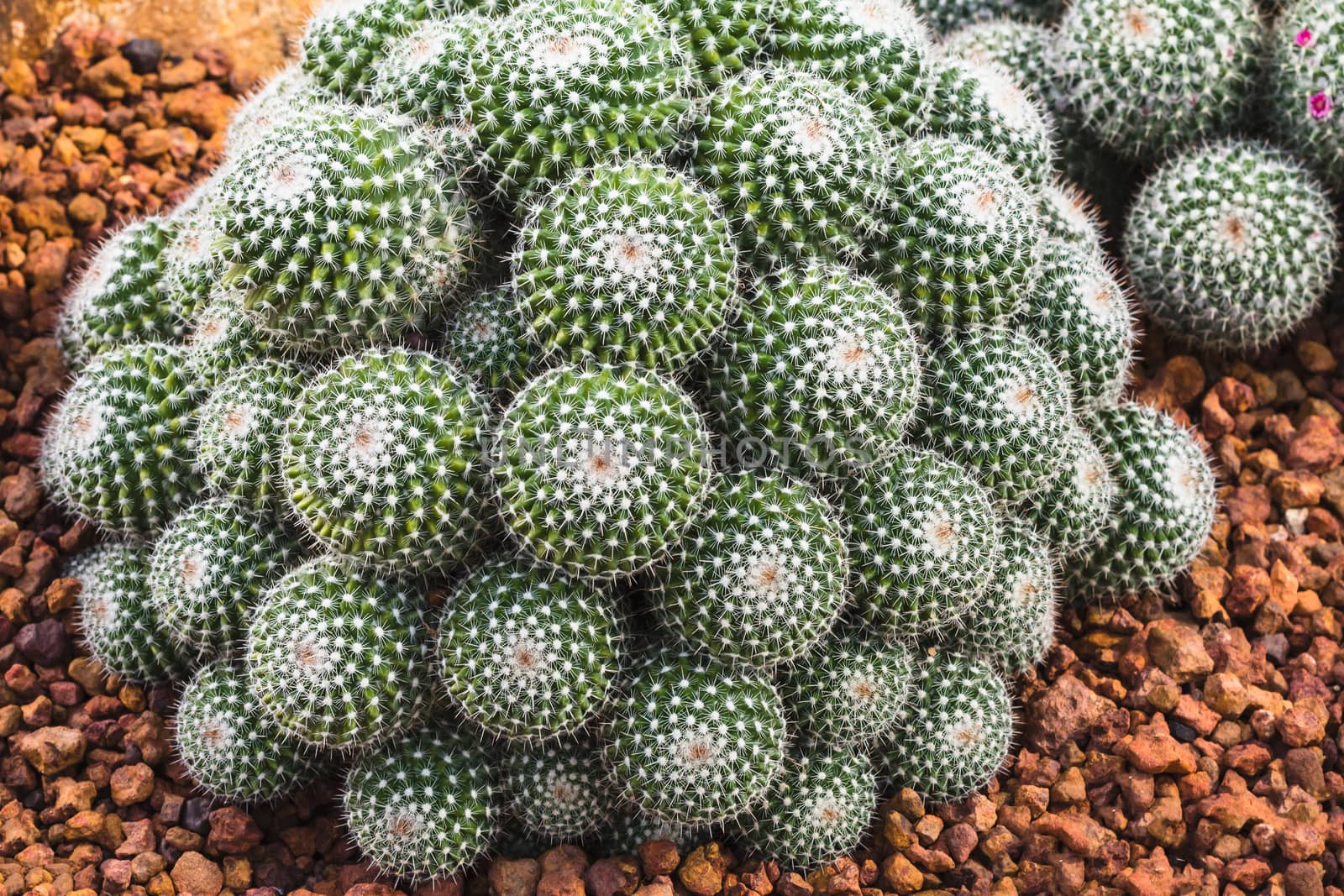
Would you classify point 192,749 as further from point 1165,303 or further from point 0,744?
point 1165,303

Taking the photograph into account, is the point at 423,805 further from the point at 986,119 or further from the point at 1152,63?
the point at 1152,63

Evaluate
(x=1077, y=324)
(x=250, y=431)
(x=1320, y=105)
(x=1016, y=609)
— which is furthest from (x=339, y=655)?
(x=1320, y=105)

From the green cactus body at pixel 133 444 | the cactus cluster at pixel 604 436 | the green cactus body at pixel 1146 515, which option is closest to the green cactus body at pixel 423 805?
the cactus cluster at pixel 604 436

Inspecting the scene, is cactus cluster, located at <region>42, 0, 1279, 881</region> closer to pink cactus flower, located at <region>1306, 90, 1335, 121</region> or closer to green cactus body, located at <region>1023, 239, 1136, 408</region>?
green cactus body, located at <region>1023, 239, 1136, 408</region>

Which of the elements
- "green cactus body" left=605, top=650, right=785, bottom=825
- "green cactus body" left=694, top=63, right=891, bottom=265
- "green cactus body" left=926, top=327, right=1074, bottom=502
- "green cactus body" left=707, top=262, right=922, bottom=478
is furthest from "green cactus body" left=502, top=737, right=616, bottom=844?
"green cactus body" left=694, top=63, right=891, bottom=265

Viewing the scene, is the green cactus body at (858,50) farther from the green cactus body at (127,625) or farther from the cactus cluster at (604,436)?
the green cactus body at (127,625)

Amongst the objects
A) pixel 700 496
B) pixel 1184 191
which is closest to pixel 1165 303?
pixel 1184 191

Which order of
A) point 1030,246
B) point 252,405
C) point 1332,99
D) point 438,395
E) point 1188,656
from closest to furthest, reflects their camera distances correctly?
point 438,395
point 252,405
point 1030,246
point 1188,656
point 1332,99
